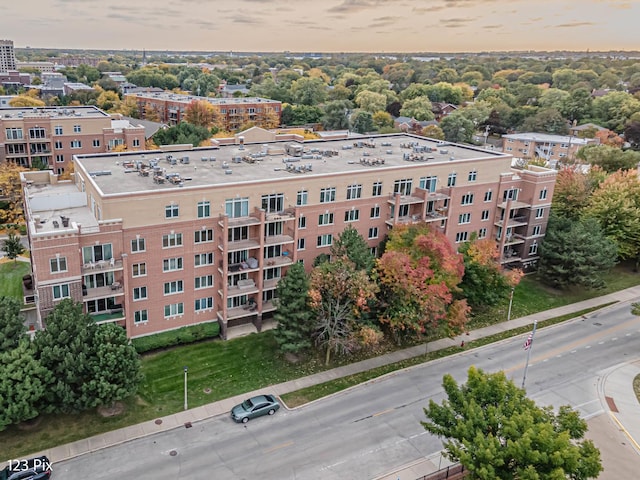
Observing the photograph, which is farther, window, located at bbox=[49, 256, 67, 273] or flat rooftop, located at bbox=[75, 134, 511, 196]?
flat rooftop, located at bbox=[75, 134, 511, 196]

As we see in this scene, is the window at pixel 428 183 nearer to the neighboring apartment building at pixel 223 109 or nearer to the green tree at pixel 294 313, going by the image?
the green tree at pixel 294 313

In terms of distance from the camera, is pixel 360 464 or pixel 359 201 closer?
pixel 360 464

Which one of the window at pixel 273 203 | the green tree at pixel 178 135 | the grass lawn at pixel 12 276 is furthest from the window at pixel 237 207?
the green tree at pixel 178 135

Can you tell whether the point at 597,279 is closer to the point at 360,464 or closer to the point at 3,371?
the point at 360,464

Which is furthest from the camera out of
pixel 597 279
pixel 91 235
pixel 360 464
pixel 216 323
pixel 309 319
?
pixel 597 279

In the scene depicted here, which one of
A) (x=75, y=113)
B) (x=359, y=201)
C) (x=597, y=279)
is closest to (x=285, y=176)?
(x=359, y=201)

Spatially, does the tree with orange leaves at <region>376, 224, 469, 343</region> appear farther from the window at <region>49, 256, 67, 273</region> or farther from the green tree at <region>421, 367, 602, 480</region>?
the window at <region>49, 256, 67, 273</region>

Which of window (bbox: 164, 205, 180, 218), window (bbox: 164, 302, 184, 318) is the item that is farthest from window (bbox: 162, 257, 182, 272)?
window (bbox: 164, 205, 180, 218)

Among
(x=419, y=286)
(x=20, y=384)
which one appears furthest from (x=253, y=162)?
(x=20, y=384)

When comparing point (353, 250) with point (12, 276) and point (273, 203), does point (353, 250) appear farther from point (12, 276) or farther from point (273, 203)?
point (12, 276)
